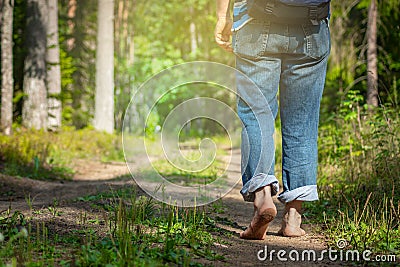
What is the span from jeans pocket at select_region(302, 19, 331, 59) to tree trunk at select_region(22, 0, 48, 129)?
30.6 ft

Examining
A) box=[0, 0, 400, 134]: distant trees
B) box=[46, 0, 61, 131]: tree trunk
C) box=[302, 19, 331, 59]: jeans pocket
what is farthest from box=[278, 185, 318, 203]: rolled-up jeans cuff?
box=[46, 0, 61, 131]: tree trunk

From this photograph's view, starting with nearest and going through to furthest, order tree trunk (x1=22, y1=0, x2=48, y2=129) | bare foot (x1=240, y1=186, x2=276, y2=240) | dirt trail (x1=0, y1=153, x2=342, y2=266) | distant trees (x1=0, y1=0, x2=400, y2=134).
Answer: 1. dirt trail (x1=0, y1=153, x2=342, y2=266)
2. bare foot (x1=240, y1=186, x2=276, y2=240)
3. distant trees (x1=0, y1=0, x2=400, y2=134)
4. tree trunk (x1=22, y1=0, x2=48, y2=129)

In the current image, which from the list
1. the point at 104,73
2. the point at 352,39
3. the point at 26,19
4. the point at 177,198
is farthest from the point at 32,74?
the point at 177,198

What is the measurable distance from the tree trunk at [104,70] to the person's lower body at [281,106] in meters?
12.7

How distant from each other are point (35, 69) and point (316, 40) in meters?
9.59

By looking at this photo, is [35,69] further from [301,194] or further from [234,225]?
[301,194]

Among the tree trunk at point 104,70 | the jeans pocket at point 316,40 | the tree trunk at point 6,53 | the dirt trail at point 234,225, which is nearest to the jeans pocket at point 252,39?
the jeans pocket at point 316,40

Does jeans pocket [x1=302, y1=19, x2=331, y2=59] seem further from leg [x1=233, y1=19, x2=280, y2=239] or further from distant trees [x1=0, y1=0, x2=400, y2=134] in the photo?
distant trees [x1=0, y1=0, x2=400, y2=134]

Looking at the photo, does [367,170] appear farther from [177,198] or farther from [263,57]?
[263,57]

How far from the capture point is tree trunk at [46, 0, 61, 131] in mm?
12695

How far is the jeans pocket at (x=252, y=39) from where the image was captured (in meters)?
3.42

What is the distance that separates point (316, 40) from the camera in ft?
11.5

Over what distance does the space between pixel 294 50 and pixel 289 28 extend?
0.45 feet

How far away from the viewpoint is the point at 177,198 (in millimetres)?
4824
